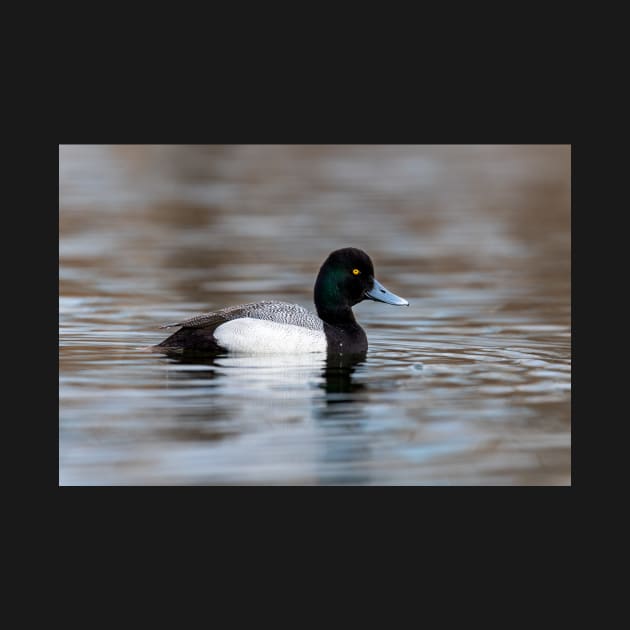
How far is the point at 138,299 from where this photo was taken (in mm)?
14125

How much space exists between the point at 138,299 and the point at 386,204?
34.6 feet

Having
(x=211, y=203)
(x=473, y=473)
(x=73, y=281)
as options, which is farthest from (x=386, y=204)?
(x=473, y=473)

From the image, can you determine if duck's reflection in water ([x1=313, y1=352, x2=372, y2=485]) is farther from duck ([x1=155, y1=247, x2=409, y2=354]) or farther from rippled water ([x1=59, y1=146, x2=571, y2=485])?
duck ([x1=155, y1=247, x2=409, y2=354])

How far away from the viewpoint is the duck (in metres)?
10.9

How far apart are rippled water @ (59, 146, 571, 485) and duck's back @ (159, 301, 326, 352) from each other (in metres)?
0.21

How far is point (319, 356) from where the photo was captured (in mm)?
11062

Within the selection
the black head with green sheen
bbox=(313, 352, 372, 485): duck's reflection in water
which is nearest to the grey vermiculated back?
the black head with green sheen

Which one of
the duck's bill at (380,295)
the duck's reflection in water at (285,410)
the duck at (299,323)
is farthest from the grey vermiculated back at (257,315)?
the duck's bill at (380,295)

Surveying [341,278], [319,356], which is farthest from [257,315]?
[341,278]

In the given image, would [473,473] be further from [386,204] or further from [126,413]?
[386,204]

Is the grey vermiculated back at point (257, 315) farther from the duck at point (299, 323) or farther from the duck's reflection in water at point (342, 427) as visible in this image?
the duck's reflection in water at point (342, 427)

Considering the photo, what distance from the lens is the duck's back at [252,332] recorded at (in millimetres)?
10914

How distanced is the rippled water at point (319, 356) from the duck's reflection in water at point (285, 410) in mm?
23

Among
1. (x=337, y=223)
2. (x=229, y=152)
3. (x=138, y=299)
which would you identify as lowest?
(x=138, y=299)
